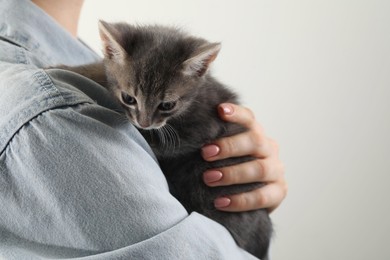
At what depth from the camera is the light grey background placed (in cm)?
181

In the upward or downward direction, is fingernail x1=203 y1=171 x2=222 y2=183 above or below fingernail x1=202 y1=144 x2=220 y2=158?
below

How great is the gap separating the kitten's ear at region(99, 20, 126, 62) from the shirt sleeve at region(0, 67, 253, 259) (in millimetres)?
260

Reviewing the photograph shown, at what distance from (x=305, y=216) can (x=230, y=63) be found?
0.85 meters

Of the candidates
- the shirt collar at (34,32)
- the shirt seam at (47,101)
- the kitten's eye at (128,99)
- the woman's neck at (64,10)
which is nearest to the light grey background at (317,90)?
the woman's neck at (64,10)

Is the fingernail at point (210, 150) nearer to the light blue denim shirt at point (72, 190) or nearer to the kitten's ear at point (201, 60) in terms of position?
the kitten's ear at point (201, 60)

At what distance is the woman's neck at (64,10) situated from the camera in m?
1.01

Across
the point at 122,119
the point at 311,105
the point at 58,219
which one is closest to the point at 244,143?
the point at 122,119

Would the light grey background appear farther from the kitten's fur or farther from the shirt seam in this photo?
the shirt seam

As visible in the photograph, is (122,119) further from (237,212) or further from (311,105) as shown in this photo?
(311,105)

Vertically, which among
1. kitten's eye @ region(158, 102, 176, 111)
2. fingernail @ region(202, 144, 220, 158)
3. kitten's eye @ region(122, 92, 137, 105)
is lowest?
fingernail @ region(202, 144, 220, 158)

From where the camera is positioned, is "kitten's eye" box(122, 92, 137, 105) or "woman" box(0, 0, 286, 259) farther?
"kitten's eye" box(122, 92, 137, 105)

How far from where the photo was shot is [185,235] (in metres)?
0.56

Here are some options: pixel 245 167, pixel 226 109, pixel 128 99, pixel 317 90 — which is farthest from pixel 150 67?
pixel 317 90

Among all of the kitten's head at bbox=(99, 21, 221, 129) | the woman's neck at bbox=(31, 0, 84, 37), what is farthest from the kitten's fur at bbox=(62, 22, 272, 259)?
the woman's neck at bbox=(31, 0, 84, 37)
